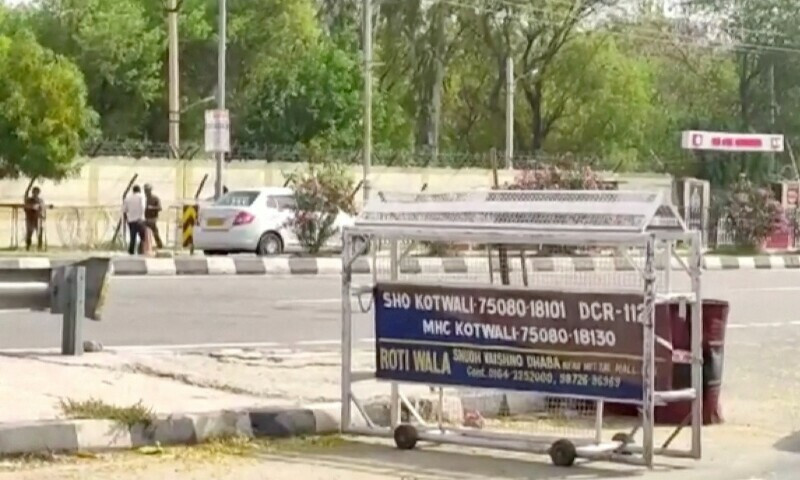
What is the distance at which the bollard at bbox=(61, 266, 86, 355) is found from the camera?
1166 cm

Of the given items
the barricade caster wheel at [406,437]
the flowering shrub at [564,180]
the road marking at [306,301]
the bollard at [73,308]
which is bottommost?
the road marking at [306,301]

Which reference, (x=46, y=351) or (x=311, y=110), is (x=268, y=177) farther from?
(x=46, y=351)

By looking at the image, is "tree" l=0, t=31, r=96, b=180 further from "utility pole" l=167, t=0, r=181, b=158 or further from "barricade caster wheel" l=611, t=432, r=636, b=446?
"barricade caster wheel" l=611, t=432, r=636, b=446

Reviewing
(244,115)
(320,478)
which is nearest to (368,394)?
(320,478)

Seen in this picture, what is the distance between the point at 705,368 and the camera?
10.6 meters

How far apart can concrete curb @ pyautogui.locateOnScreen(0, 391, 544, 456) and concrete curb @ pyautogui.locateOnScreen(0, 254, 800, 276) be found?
974 mm

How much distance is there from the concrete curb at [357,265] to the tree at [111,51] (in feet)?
87.5

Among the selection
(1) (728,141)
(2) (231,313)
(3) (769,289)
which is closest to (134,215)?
(3) (769,289)

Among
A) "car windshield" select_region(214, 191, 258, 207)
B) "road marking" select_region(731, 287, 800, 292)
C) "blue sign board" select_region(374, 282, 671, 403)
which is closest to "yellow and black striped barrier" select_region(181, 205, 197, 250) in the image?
"car windshield" select_region(214, 191, 258, 207)

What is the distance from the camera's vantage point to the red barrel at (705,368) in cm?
991

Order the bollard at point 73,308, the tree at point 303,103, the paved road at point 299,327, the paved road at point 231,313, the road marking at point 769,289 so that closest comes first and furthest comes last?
the paved road at point 299,327 → the bollard at point 73,308 → the paved road at point 231,313 → the road marking at point 769,289 → the tree at point 303,103

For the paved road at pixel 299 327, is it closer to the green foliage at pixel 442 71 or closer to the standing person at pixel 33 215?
the standing person at pixel 33 215

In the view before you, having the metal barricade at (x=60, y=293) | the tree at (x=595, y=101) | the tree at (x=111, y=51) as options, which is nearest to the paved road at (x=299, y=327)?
the metal barricade at (x=60, y=293)

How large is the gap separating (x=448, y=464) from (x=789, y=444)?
8.55ft
